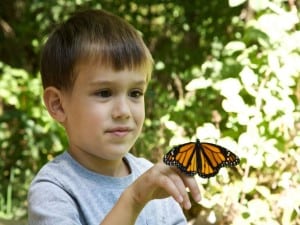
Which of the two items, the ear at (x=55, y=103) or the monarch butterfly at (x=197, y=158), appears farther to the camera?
the ear at (x=55, y=103)

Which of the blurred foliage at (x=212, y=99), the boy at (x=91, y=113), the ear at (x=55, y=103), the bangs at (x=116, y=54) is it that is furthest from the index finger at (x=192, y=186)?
the blurred foliage at (x=212, y=99)

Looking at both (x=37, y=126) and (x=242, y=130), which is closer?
(x=242, y=130)

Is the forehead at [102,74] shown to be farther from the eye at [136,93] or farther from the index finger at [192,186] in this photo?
the index finger at [192,186]

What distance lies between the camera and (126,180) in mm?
2137

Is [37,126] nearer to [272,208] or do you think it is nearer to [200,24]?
[200,24]

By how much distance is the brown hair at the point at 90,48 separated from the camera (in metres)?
2.01

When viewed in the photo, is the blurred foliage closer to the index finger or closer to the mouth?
the mouth

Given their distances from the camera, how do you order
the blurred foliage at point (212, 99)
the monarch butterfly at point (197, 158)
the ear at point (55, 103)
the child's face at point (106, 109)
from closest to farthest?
the monarch butterfly at point (197, 158), the child's face at point (106, 109), the ear at point (55, 103), the blurred foliage at point (212, 99)

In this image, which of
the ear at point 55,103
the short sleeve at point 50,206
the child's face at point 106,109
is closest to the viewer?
the short sleeve at point 50,206

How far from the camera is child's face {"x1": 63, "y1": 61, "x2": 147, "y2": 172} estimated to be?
1.94 meters

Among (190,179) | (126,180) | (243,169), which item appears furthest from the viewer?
(243,169)

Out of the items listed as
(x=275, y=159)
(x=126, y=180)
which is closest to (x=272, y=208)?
(x=275, y=159)

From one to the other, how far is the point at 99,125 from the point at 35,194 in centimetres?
24

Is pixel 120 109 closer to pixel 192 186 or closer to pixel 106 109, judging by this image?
pixel 106 109
